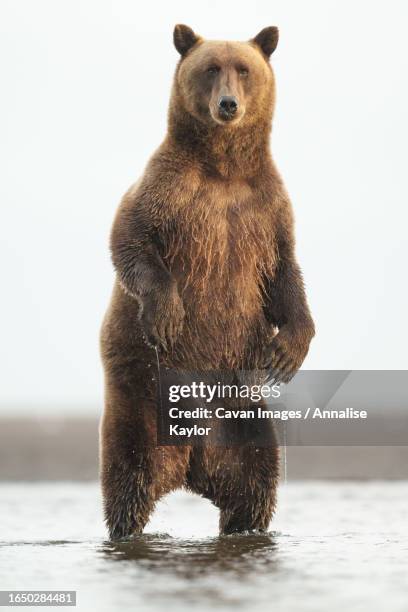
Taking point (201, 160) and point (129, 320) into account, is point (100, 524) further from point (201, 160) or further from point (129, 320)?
point (201, 160)

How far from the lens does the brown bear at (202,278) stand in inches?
367

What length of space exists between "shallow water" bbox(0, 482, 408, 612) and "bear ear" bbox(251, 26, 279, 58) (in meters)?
3.23

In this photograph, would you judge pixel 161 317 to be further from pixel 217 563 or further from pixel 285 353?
pixel 217 563

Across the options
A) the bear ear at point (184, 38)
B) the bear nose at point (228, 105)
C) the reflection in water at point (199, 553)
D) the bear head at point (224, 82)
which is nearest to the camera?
the reflection in water at point (199, 553)

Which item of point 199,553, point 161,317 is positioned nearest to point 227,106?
point 161,317

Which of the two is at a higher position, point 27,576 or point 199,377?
point 199,377

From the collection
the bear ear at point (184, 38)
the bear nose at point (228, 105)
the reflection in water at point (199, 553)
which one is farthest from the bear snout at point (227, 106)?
the reflection in water at point (199, 553)

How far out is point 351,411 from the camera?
10.4 m

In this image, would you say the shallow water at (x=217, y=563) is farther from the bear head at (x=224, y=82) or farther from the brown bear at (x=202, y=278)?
the bear head at (x=224, y=82)

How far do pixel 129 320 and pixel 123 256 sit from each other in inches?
17.4

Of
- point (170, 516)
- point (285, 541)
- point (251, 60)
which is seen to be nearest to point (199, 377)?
point (285, 541)

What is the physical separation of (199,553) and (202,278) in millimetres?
1948

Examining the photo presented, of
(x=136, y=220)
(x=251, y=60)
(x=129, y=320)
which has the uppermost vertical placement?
(x=251, y=60)

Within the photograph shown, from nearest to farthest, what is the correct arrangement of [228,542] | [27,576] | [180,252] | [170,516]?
1. [27,576]
2. [228,542]
3. [180,252]
4. [170,516]
